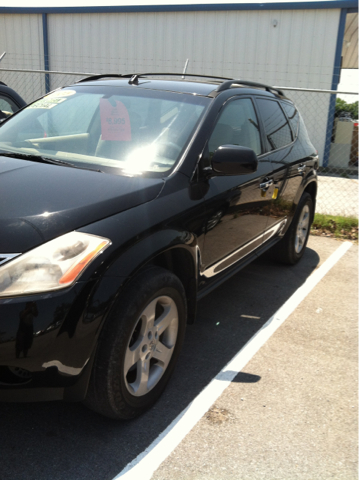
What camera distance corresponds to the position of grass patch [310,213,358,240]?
7.00 meters

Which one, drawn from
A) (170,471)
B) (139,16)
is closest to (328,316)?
(170,471)

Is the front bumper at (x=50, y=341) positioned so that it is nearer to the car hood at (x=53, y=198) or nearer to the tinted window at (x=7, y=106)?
the car hood at (x=53, y=198)

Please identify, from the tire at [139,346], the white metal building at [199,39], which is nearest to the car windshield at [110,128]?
the tire at [139,346]

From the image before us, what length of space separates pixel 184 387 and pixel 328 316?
1.80m

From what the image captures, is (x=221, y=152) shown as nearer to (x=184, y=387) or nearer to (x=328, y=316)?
(x=184, y=387)

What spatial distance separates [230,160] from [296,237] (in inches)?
101

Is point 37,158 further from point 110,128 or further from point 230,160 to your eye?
point 230,160

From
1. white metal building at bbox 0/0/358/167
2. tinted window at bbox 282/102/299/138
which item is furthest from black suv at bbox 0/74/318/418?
white metal building at bbox 0/0/358/167

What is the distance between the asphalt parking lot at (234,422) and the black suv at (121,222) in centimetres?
21

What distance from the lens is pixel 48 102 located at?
3648mm

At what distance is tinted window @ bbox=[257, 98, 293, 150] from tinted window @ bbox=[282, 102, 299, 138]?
0.55 ft

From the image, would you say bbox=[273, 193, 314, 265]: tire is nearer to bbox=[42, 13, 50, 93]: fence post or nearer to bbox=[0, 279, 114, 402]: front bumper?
bbox=[0, 279, 114, 402]: front bumper

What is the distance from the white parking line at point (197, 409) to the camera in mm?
2236

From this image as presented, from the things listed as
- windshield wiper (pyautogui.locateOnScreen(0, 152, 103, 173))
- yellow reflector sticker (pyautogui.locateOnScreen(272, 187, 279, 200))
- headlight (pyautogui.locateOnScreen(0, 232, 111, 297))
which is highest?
windshield wiper (pyautogui.locateOnScreen(0, 152, 103, 173))
